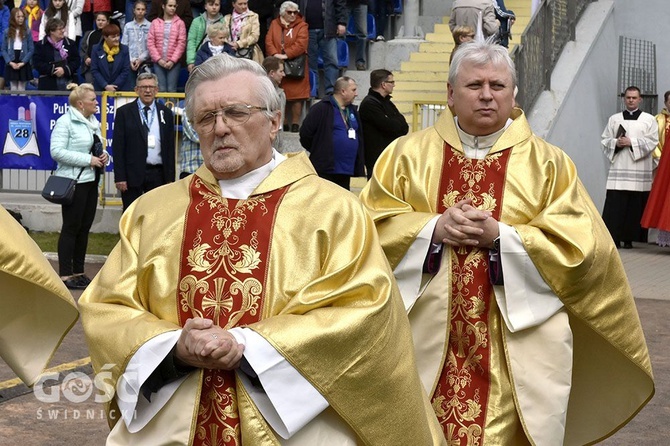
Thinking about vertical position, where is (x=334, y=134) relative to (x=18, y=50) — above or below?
below

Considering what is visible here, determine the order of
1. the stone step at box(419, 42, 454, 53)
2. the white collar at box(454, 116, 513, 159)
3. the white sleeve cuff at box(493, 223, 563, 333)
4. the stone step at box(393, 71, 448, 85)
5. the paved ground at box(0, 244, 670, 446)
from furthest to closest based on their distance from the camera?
the stone step at box(419, 42, 454, 53) → the stone step at box(393, 71, 448, 85) → the paved ground at box(0, 244, 670, 446) → the white collar at box(454, 116, 513, 159) → the white sleeve cuff at box(493, 223, 563, 333)

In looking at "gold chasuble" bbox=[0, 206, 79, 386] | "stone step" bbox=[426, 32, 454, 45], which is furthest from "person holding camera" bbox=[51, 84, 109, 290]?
"stone step" bbox=[426, 32, 454, 45]

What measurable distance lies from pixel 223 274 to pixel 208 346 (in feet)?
1.32

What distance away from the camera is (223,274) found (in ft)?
13.8

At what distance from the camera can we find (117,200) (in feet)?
51.9

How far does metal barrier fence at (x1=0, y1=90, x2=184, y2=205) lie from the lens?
15180mm

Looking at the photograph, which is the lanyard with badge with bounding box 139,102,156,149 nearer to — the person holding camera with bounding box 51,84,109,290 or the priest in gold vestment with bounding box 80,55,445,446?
the person holding camera with bounding box 51,84,109,290

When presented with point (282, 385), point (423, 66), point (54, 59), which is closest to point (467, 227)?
point (282, 385)

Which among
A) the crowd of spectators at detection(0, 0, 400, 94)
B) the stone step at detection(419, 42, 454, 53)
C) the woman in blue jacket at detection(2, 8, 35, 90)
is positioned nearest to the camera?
the crowd of spectators at detection(0, 0, 400, 94)

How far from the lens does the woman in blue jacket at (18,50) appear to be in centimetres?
1759

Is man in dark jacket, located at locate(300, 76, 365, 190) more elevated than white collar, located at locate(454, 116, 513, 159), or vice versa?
white collar, located at locate(454, 116, 513, 159)

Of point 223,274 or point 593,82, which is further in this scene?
point 593,82

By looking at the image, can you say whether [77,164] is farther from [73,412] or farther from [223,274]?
[223,274]

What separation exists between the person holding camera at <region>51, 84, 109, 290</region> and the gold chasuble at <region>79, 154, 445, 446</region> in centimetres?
757
